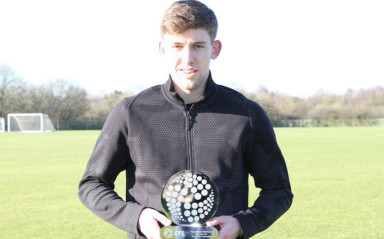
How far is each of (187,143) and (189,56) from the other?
1.19 feet

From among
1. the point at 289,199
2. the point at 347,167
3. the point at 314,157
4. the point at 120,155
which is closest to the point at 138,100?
the point at 120,155

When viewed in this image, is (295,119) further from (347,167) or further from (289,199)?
(289,199)

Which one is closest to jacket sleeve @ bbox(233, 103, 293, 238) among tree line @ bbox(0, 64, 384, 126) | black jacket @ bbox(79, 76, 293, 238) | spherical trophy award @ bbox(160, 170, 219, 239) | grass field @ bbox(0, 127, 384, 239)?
black jacket @ bbox(79, 76, 293, 238)

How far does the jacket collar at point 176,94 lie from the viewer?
2.19 metres

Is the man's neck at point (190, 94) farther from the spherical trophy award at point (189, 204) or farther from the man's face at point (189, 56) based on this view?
the spherical trophy award at point (189, 204)

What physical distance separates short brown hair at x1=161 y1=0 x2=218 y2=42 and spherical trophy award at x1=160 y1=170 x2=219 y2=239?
62 cm

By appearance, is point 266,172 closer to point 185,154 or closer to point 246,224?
point 246,224

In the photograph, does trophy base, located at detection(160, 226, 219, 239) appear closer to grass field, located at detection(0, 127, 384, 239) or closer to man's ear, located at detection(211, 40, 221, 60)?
man's ear, located at detection(211, 40, 221, 60)

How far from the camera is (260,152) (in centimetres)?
225

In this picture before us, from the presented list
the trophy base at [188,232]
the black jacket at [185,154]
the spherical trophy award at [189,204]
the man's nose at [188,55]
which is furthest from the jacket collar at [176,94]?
the trophy base at [188,232]

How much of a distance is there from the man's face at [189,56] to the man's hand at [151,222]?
530 mm

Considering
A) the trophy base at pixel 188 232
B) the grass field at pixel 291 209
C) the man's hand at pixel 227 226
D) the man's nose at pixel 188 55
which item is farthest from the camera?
the grass field at pixel 291 209

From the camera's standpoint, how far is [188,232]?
1813 millimetres

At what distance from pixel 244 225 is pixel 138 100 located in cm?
70
